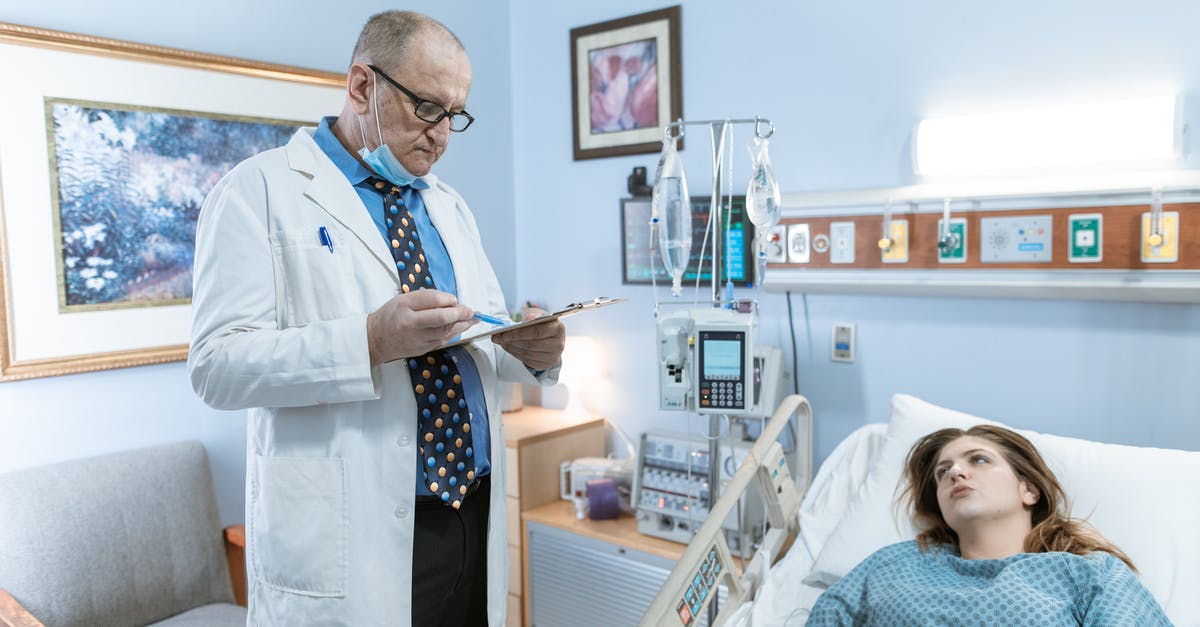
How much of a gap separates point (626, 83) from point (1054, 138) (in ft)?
4.56

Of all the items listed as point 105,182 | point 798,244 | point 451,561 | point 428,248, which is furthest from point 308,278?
point 798,244

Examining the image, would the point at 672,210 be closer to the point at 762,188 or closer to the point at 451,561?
the point at 762,188

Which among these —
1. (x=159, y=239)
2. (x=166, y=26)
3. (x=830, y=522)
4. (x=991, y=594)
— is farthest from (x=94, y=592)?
(x=991, y=594)

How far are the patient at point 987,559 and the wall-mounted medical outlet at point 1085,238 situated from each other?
51cm

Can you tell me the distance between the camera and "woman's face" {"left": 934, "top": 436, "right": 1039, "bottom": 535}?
66.2 inches

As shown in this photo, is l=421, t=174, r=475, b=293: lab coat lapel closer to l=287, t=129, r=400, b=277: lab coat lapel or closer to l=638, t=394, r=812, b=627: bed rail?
l=287, t=129, r=400, b=277: lab coat lapel

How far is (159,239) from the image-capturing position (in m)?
2.33

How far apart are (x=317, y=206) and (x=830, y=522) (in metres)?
1.40

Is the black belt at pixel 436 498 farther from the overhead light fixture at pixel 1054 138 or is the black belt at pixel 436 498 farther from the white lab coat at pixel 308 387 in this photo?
the overhead light fixture at pixel 1054 138

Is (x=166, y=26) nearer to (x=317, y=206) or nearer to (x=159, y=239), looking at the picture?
(x=159, y=239)

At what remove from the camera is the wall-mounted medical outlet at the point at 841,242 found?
2.38 meters

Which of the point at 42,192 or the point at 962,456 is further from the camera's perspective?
the point at 42,192

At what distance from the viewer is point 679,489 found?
249 cm

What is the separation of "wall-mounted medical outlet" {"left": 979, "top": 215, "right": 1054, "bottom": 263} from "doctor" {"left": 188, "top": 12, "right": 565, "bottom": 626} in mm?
1231
